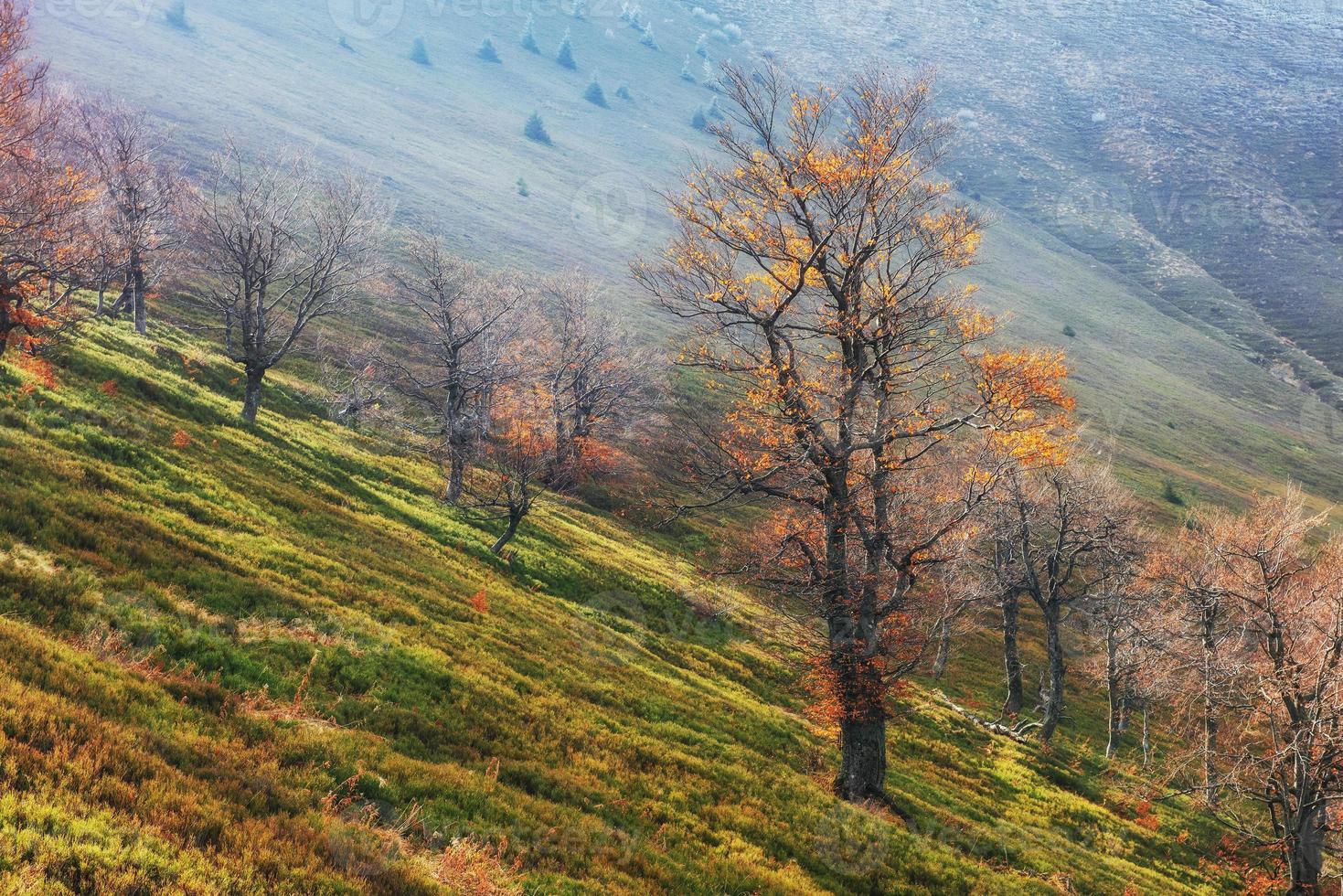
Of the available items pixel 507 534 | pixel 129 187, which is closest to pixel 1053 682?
pixel 507 534

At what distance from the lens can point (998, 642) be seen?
5853 cm

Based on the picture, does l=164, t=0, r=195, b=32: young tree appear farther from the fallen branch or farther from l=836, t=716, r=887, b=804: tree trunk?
l=836, t=716, r=887, b=804: tree trunk

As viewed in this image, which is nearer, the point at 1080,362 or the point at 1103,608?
the point at 1103,608

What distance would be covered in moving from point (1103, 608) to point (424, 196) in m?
134

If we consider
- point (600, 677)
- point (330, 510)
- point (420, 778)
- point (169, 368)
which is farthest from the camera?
Answer: point (169, 368)

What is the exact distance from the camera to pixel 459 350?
41531 mm

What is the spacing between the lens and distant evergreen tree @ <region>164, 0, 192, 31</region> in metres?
182

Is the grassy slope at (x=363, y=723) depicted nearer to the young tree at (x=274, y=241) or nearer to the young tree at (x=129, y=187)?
the young tree at (x=274, y=241)

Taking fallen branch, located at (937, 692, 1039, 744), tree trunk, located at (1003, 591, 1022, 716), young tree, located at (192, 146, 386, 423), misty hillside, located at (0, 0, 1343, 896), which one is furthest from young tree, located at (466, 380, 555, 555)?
tree trunk, located at (1003, 591, 1022, 716)

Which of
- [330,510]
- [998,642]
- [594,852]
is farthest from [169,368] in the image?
[998,642]

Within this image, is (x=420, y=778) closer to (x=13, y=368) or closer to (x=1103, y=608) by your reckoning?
(x=13, y=368)

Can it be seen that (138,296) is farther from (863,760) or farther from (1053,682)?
(1053,682)

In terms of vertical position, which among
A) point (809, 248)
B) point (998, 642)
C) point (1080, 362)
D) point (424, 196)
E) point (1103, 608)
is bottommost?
point (998, 642)

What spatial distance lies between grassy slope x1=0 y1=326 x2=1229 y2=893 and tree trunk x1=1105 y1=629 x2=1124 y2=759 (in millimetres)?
9353
